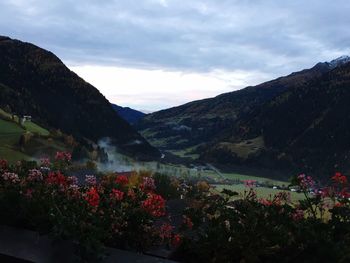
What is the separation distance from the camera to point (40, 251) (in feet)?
20.2

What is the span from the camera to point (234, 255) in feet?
18.0

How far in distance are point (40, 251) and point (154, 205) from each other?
146 cm

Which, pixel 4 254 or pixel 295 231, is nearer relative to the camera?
pixel 295 231

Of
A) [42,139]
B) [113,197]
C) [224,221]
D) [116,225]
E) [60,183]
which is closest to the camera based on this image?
[224,221]

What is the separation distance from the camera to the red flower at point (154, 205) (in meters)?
6.58

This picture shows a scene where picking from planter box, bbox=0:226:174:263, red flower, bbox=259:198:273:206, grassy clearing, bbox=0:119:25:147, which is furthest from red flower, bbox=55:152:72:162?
grassy clearing, bbox=0:119:25:147

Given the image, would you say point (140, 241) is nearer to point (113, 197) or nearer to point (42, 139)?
point (113, 197)

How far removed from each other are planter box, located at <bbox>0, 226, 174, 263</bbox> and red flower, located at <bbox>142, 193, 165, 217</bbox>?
2.23ft

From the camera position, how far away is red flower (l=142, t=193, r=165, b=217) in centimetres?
658

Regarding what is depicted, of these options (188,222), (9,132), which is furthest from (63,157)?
(9,132)

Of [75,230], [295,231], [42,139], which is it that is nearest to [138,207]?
[75,230]

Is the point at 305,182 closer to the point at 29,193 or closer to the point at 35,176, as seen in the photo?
the point at 29,193

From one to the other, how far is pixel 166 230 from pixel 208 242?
93 cm

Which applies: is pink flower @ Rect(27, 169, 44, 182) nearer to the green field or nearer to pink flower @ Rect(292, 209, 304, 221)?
pink flower @ Rect(292, 209, 304, 221)
